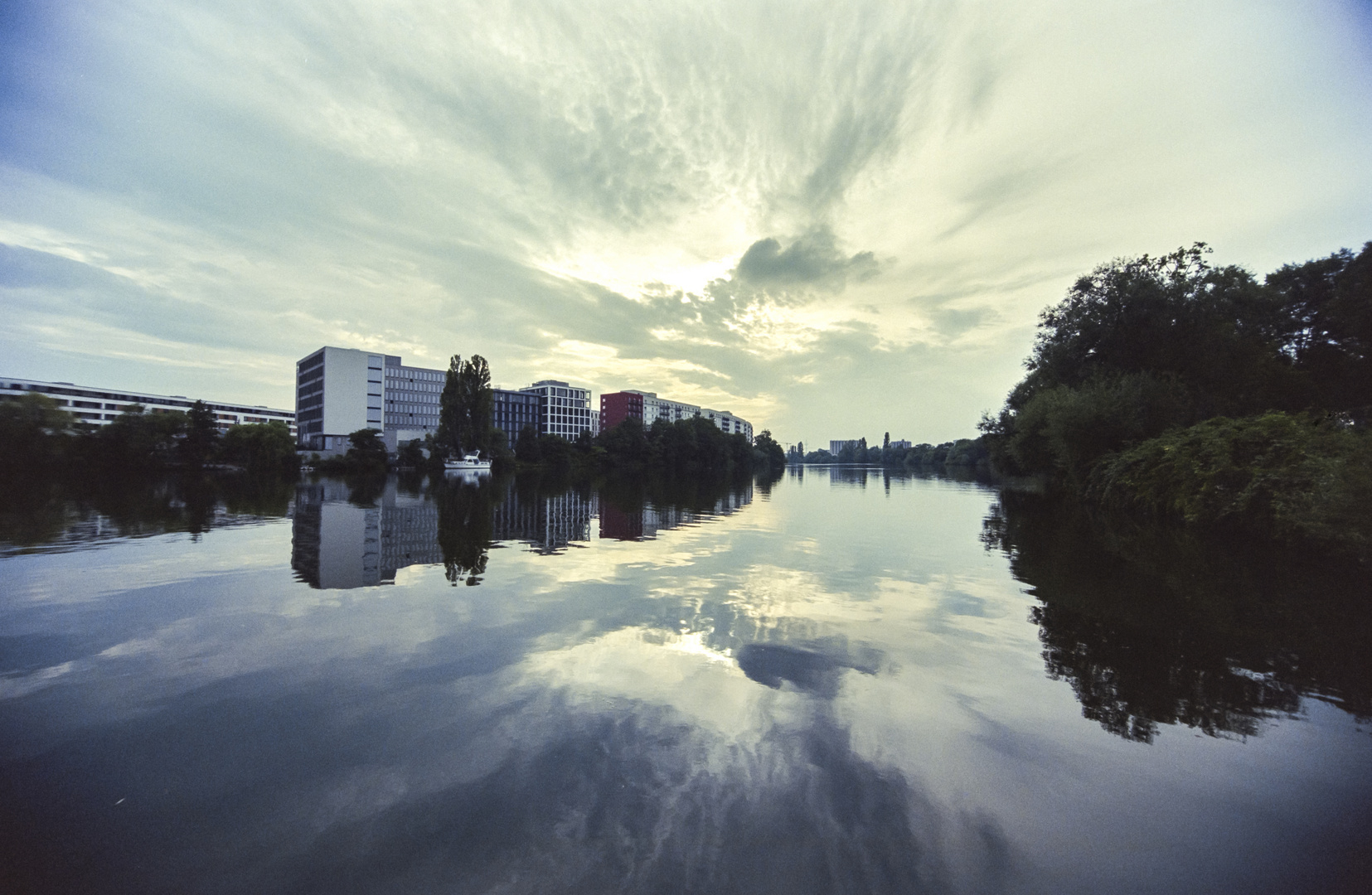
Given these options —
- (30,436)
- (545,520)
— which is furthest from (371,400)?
(545,520)

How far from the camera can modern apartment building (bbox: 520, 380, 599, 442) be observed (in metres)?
160

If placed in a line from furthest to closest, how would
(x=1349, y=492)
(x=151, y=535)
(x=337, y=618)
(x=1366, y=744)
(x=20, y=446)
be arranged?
(x=20, y=446) → (x=151, y=535) → (x=1349, y=492) → (x=337, y=618) → (x=1366, y=744)

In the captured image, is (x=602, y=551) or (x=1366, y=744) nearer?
(x=1366, y=744)

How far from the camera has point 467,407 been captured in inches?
3334

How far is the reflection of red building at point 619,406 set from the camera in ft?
582

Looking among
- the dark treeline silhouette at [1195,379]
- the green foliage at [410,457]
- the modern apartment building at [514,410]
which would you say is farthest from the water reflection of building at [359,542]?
the modern apartment building at [514,410]

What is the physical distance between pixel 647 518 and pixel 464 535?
27.4 ft

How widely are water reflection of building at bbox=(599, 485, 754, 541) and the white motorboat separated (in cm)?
5834

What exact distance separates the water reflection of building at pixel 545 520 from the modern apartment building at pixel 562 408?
407ft

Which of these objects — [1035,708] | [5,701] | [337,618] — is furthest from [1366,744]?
[5,701]

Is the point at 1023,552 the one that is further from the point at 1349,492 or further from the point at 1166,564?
the point at 1349,492

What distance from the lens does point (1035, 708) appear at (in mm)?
6301

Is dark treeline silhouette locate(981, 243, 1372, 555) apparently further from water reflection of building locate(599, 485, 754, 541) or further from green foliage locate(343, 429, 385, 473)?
green foliage locate(343, 429, 385, 473)

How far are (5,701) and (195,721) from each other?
2555mm
